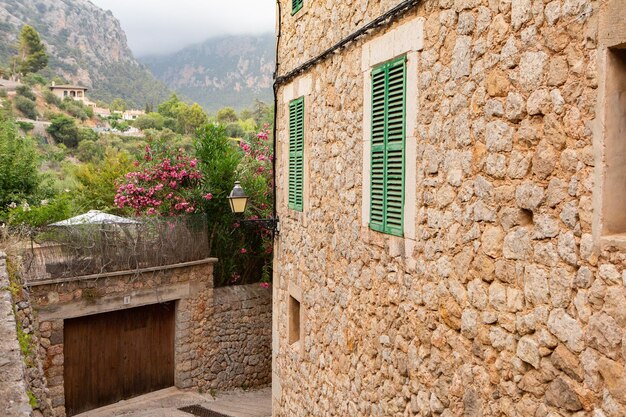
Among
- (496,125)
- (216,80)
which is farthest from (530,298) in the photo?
(216,80)

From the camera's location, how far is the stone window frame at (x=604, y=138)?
8.51ft

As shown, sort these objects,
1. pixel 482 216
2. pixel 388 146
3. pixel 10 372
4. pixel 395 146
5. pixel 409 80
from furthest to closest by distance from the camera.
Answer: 1. pixel 388 146
2. pixel 395 146
3. pixel 409 80
4. pixel 10 372
5. pixel 482 216

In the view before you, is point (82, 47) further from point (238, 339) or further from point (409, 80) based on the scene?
point (409, 80)

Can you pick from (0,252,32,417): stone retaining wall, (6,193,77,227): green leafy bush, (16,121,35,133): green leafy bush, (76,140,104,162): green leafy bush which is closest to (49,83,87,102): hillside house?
(16,121,35,133): green leafy bush

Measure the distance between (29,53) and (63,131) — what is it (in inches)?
1631

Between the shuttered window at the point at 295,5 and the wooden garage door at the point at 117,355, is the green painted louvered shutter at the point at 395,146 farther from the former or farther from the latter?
the wooden garage door at the point at 117,355

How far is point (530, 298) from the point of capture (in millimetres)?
3148

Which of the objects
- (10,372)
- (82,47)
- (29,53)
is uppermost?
(82,47)

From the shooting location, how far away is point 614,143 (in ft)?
8.66

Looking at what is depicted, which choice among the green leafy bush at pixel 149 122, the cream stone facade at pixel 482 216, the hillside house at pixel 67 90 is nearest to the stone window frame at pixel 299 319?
the cream stone facade at pixel 482 216

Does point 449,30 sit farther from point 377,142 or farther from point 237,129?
point 237,129

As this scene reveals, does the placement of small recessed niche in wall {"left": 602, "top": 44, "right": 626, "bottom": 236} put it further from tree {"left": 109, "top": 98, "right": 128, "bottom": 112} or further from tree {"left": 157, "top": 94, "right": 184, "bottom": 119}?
tree {"left": 109, "top": 98, "right": 128, "bottom": 112}

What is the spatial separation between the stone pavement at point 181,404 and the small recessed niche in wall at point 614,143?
8.89 meters

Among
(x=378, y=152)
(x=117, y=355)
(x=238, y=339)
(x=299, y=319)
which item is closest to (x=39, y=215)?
(x=117, y=355)
